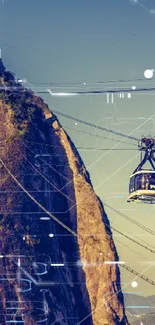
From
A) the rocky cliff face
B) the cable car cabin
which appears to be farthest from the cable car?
the rocky cliff face

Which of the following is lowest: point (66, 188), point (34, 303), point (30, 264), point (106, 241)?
point (34, 303)

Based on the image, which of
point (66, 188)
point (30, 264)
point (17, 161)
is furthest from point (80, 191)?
point (30, 264)

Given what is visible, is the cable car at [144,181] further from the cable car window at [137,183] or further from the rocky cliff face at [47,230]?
the rocky cliff face at [47,230]

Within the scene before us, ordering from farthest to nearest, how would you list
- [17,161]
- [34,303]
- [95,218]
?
1. [95,218]
2. [17,161]
3. [34,303]

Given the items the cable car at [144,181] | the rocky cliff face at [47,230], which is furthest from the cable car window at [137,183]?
the rocky cliff face at [47,230]

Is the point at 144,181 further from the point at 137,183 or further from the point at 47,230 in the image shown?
the point at 47,230

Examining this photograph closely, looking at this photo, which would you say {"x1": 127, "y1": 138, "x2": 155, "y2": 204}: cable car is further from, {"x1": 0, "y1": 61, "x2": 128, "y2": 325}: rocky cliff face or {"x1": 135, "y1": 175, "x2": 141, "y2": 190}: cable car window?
{"x1": 0, "y1": 61, "x2": 128, "y2": 325}: rocky cliff face

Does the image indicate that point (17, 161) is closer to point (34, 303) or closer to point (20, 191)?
point (20, 191)
